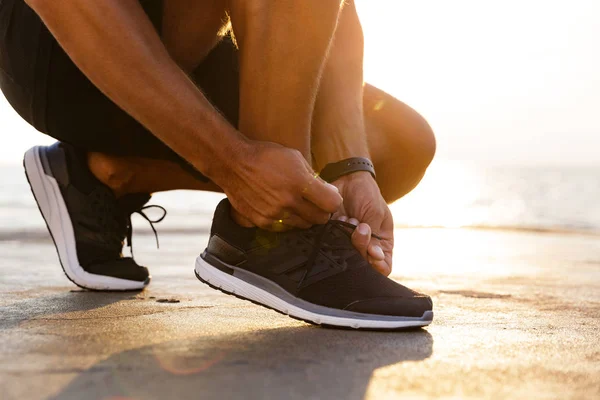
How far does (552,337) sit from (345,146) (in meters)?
0.69

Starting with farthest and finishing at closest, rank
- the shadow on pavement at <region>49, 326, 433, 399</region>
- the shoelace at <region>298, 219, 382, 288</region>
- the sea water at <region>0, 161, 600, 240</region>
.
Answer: the sea water at <region>0, 161, 600, 240</region>
the shoelace at <region>298, 219, 382, 288</region>
the shadow on pavement at <region>49, 326, 433, 399</region>

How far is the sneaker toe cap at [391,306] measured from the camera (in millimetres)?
1271

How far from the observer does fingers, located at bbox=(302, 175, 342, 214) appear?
122 centimetres

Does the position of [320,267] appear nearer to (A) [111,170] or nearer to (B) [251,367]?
(B) [251,367]

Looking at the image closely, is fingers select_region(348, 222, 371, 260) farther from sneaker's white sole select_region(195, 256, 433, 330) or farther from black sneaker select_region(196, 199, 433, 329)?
sneaker's white sole select_region(195, 256, 433, 330)

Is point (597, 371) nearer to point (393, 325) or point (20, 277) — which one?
point (393, 325)

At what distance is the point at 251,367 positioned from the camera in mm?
924

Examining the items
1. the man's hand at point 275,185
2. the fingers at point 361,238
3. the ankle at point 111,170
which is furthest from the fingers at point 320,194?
the ankle at point 111,170

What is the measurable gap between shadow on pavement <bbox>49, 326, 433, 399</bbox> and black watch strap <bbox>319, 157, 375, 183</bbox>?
1.70 ft

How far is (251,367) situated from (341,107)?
3.17ft

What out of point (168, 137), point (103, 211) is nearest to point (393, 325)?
point (168, 137)

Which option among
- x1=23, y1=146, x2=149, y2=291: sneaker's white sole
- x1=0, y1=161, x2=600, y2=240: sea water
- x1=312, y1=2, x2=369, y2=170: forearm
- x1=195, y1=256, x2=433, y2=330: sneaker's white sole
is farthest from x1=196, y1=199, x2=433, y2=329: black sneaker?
x1=0, y1=161, x2=600, y2=240: sea water

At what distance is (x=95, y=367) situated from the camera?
900 mm

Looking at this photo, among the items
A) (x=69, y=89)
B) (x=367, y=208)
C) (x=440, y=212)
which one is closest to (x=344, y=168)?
(x=367, y=208)
